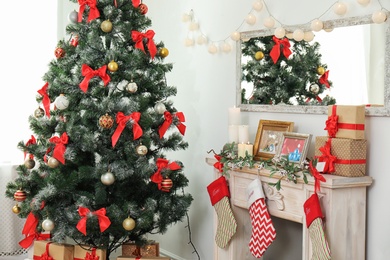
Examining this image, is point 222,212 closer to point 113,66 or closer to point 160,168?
point 160,168

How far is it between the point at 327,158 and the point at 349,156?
119 mm

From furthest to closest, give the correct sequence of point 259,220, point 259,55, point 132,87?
point 259,55
point 132,87
point 259,220

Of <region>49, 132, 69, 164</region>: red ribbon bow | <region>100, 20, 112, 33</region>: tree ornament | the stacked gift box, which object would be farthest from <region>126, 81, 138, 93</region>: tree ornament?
the stacked gift box

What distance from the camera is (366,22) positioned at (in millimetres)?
2891

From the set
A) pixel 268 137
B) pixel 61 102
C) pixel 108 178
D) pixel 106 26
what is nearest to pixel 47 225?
pixel 108 178

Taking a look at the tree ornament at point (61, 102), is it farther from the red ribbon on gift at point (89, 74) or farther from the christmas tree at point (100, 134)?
the red ribbon on gift at point (89, 74)

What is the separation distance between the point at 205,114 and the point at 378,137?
61.9 inches

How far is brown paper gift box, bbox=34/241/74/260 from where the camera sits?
138 inches

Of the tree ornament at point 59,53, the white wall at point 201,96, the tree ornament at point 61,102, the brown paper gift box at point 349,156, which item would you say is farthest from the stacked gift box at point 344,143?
the tree ornament at point 59,53

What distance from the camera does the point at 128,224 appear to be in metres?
3.33

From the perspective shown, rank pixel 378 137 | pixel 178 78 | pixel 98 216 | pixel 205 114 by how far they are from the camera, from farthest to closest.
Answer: pixel 178 78 → pixel 205 114 → pixel 98 216 → pixel 378 137

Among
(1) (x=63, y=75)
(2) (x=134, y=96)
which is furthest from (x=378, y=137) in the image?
(1) (x=63, y=75)

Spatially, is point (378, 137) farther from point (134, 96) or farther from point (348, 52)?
point (134, 96)

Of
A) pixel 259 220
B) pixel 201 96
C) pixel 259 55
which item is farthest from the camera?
pixel 201 96
